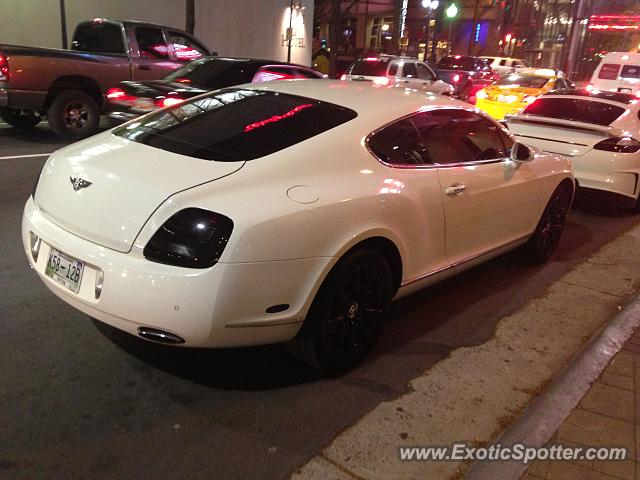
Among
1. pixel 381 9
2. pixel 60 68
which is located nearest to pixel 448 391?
pixel 60 68

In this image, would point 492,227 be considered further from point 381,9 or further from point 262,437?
point 381,9

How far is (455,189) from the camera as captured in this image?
3.95m

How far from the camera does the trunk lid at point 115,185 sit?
2.84 metres

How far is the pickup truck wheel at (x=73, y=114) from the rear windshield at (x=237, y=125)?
661cm

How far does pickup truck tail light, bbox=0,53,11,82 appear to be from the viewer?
8766mm

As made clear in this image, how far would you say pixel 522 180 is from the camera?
15.6 ft

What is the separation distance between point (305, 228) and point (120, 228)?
87 cm

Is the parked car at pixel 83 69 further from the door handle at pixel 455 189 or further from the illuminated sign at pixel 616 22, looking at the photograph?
the illuminated sign at pixel 616 22

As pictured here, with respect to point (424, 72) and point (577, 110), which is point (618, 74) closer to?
point (424, 72)

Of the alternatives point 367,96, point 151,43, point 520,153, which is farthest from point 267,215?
point 151,43

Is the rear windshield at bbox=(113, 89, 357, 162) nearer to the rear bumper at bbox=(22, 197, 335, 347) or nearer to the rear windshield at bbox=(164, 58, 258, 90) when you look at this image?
the rear bumper at bbox=(22, 197, 335, 347)

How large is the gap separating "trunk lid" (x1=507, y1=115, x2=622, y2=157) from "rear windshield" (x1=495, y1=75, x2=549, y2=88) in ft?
24.4

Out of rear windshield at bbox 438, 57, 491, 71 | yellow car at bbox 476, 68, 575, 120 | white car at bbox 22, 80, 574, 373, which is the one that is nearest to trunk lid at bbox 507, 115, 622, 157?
white car at bbox 22, 80, 574, 373

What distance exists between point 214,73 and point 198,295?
6554 mm
